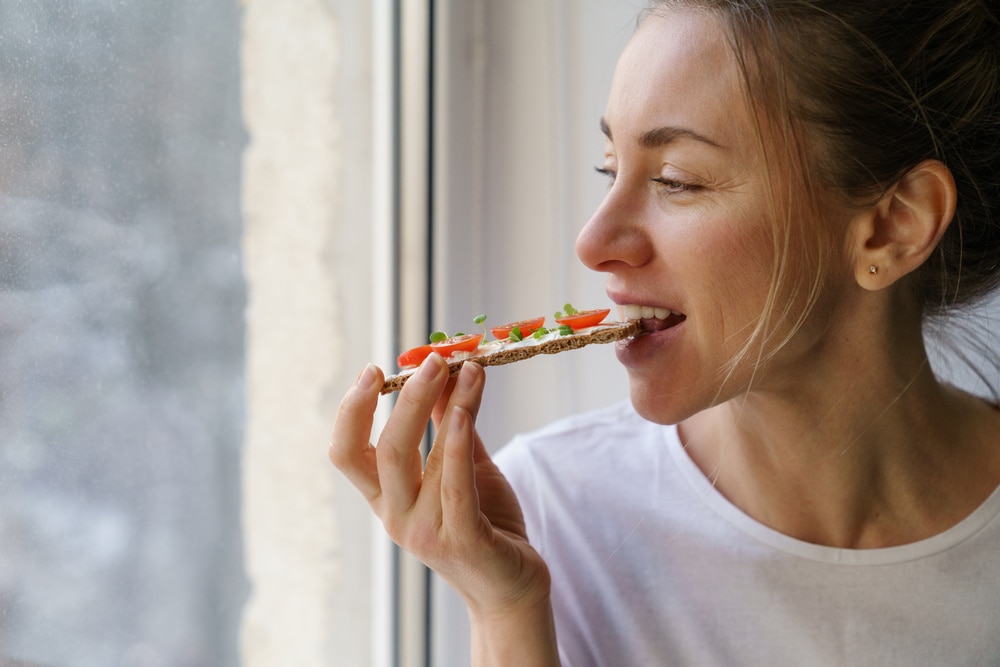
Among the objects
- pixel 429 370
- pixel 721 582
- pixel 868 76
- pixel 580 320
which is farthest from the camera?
pixel 721 582

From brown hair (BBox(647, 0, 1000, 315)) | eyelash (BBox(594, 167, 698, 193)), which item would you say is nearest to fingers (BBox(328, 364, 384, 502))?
eyelash (BBox(594, 167, 698, 193))

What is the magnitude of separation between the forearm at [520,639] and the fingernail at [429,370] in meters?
0.41

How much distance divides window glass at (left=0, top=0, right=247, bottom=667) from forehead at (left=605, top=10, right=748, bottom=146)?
0.68 meters

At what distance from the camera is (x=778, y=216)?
120 centimetres

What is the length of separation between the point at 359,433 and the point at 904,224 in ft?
2.75

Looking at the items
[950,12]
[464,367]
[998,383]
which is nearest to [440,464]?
[464,367]

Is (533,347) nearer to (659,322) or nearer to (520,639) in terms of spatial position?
(659,322)

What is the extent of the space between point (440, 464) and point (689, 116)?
58cm

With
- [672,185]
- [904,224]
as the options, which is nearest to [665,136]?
[672,185]

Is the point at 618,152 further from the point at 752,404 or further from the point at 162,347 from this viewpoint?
the point at 162,347

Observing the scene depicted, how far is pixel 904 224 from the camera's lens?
125cm

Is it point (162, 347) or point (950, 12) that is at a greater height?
point (950, 12)

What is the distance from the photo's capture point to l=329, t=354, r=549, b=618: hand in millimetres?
1109

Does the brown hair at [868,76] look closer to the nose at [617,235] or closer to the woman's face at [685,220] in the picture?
the woman's face at [685,220]
